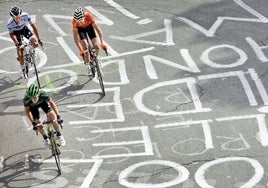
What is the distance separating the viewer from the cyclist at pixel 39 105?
1295cm

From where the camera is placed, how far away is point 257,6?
20750 millimetres

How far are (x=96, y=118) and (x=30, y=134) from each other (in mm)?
1540

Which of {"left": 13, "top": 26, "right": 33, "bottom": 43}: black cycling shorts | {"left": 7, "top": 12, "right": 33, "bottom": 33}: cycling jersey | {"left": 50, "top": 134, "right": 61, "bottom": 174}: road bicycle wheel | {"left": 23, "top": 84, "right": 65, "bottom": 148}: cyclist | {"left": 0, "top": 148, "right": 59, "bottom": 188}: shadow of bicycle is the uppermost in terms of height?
{"left": 7, "top": 12, "right": 33, "bottom": 33}: cycling jersey

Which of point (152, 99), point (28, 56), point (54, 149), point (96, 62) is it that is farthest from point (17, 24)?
point (54, 149)

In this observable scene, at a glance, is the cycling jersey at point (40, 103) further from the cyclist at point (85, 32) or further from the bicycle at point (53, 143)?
the cyclist at point (85, 32)

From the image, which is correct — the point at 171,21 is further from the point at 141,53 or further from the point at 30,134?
the point at 30,134

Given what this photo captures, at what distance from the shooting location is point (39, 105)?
13273 mm

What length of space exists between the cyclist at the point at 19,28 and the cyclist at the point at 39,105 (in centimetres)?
373

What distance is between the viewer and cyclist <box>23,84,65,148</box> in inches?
510

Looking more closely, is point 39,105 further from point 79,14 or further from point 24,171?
point 79,14

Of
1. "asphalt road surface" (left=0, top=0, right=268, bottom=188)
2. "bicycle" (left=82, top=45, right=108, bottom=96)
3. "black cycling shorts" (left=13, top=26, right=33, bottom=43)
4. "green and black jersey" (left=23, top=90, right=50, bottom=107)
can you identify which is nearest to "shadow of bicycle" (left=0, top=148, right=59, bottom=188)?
"asphalt road surface" (left=0, top=0, right=268, bottom=188)

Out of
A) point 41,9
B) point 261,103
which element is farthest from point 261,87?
point 41,9

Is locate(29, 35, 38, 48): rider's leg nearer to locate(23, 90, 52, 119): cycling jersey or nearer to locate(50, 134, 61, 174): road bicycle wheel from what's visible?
locate(23, 90, 52, 119): cycling jersey

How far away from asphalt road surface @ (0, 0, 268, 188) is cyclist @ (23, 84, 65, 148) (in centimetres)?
85
